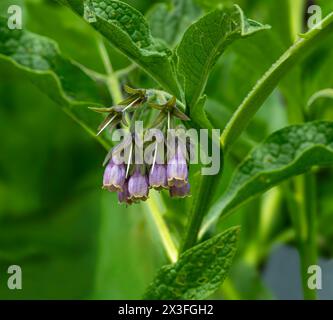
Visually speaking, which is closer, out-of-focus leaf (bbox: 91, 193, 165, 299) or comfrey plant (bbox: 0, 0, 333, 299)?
comfrey plant (bbox: 0, 0, 333, 299)

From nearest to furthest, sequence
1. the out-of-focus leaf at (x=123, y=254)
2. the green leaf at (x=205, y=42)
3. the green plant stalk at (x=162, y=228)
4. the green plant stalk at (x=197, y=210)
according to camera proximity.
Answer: the green leaf at (x=205, y=42) → the green plant stalk at (x=197, y=210) → the green plant stalk at (x=162, y=228) → the out-of-focus leaf at (x=123, y=254)

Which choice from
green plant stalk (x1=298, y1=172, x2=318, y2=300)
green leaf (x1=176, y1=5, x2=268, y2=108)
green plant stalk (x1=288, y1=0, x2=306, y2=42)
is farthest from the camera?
green plant stalk (x1=288, y1=0, x2=306, y2=42)

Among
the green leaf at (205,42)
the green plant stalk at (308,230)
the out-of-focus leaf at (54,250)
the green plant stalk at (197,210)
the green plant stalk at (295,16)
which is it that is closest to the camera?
the green leaf at (205,42)

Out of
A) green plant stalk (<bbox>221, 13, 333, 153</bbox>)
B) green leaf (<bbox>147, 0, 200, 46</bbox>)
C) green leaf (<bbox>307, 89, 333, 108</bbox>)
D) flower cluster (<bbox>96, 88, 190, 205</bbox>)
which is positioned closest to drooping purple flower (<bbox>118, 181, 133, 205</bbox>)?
flower cluster (<bbox>96, 88, 190, 205</bbox>)

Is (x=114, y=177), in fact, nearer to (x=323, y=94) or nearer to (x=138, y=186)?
(x=138, y=186)

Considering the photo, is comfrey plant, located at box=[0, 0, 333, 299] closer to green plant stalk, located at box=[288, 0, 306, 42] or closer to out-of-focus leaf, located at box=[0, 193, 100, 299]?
green plant stalk, located at box=[288, 0, 306, 42]

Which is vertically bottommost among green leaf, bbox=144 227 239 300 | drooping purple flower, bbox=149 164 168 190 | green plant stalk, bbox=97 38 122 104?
green leaf, bbox=144 227 239 300

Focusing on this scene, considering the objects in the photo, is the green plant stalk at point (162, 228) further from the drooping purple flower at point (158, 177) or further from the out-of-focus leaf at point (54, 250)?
the out-of-focus leaf at point (54, 250)

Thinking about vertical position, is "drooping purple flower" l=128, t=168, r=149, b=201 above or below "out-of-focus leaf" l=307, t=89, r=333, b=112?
below

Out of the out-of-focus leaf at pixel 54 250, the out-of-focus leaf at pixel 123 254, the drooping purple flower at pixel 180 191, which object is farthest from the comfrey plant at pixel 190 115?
the out-of-focus leaf at pixel 54 250
